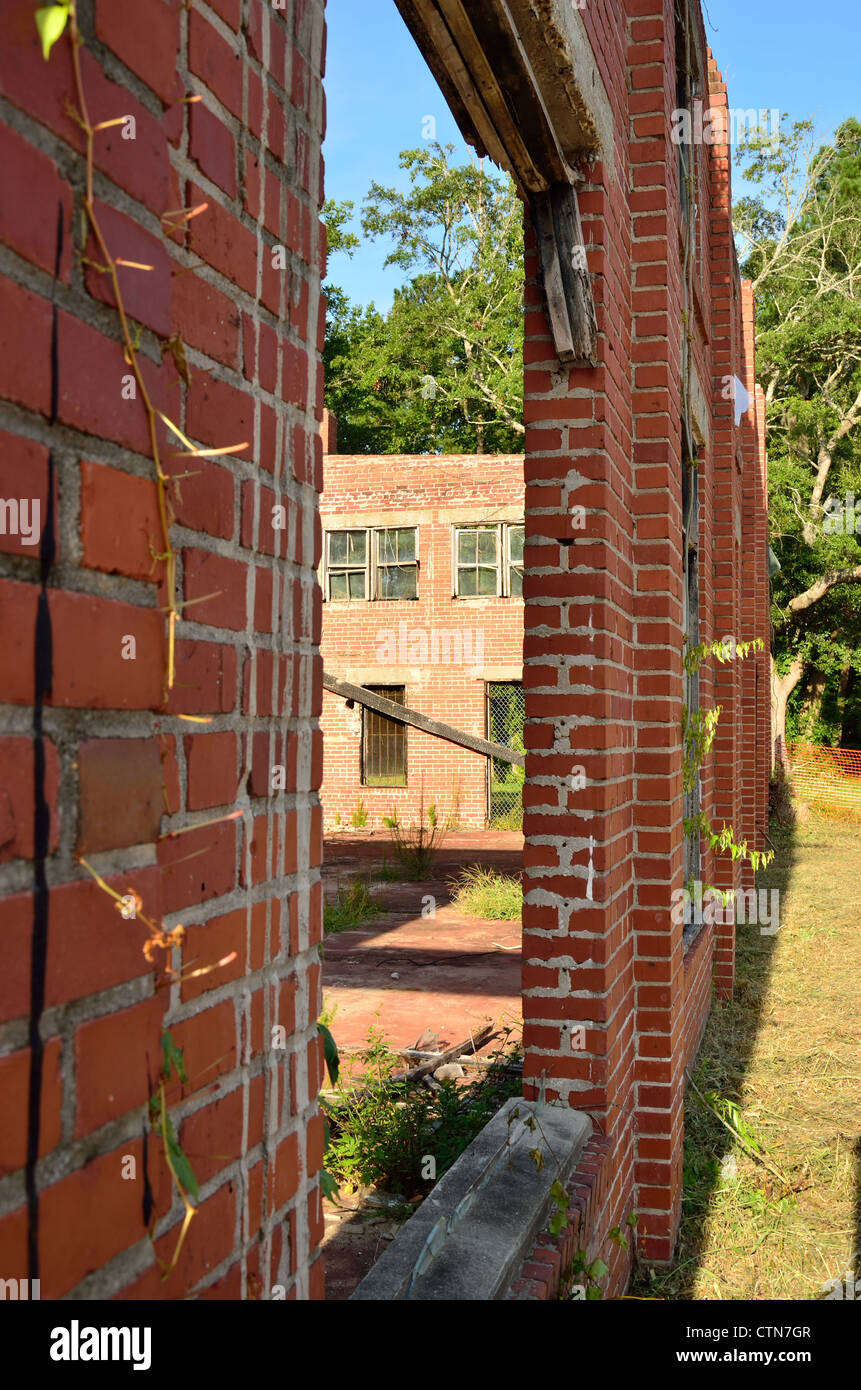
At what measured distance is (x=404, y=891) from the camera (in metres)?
13.3

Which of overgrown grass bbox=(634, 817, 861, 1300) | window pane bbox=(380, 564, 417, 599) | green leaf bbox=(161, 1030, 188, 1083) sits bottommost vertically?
overgrown grass bbox=(634, 817, 861, 1300)

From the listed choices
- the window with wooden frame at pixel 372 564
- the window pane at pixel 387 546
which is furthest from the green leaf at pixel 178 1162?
the window pane at pixel 387 546

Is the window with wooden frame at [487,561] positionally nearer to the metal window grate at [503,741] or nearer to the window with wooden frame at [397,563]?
the window with wooden frame at [397,563]

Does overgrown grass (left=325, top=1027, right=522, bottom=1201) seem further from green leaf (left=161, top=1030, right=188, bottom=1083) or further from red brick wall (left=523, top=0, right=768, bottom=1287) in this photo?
green leaf (left=161, top=1030, right=188, bottom=1083)

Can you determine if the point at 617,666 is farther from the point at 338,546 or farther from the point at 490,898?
the point at 338,546

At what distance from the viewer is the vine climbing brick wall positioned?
2.64 feet

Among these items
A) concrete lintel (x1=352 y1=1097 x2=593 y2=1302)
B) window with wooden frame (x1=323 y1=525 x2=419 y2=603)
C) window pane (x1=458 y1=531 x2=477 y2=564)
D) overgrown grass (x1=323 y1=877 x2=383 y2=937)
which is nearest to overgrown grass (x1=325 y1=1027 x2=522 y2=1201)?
concrete lintel (x1=352 y1=1097 x2=593 y2=1302)

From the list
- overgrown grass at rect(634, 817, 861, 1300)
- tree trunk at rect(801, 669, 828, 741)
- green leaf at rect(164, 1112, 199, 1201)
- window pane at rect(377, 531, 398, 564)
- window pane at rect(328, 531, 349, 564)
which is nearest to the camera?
green leaf at rect(164, 1112, 199, 1201)

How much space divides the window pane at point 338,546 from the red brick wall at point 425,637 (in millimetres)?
250

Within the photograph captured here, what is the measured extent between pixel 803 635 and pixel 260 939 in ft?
88.2

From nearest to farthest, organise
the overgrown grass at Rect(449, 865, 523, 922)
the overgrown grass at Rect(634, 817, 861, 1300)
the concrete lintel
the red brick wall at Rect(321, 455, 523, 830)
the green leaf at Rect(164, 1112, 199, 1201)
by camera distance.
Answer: the green leaf at Rect(164, 1112, 199, 1201) < the concrete lintel < the overgrown grass at Rect(634, 817, 861, 1300) < the overgrown grass at Rect(449, 865, 523, 922) < the red brick wall at Rect(321, 455, 523, 830)

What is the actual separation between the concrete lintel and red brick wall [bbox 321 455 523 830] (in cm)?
1647

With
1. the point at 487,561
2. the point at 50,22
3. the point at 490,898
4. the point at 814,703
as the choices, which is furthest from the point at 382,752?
the point at 50,22

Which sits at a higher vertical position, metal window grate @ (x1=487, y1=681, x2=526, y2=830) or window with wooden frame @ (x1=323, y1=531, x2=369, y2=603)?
window with wooden frame @ (x1=323, y1=531, x2=369, y2=603)
